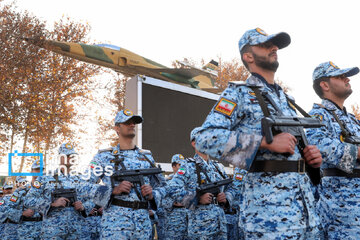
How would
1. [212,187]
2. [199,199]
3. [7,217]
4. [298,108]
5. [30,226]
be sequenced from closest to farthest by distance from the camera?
[298,108] → [199,199] → [212,187] → [30,226] → [7,217]

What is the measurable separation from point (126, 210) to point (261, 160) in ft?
7.82

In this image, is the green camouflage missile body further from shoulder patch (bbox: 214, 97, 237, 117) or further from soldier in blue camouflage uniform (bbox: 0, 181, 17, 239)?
shoulder patch (bbox: 214, 97, 237, 117)

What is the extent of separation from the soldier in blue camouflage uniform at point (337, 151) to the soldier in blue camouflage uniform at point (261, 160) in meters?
0.97

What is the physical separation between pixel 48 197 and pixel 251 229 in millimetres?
5409

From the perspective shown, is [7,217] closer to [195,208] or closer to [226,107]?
[195,208]

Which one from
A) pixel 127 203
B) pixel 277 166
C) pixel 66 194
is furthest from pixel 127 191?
pixel 66 194

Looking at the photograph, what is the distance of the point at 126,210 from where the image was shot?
14.2ft

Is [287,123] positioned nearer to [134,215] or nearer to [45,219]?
[134,215]

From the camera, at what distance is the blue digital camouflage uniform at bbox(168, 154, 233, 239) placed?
5.21m

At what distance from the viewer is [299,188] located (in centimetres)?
233

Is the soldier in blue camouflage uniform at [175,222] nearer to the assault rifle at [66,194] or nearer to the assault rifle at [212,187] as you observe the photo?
Result: the assault rifle at [66,194]

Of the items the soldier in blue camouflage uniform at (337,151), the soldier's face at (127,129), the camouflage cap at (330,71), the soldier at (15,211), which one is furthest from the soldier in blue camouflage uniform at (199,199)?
the soldier at (15,211)

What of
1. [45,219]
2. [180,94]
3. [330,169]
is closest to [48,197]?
[45,219]

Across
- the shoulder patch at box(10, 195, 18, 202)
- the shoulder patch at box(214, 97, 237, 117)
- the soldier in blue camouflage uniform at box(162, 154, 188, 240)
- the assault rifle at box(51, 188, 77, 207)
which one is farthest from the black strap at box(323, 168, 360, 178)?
the shoulder patch at box(10, 195, 18, 202)
